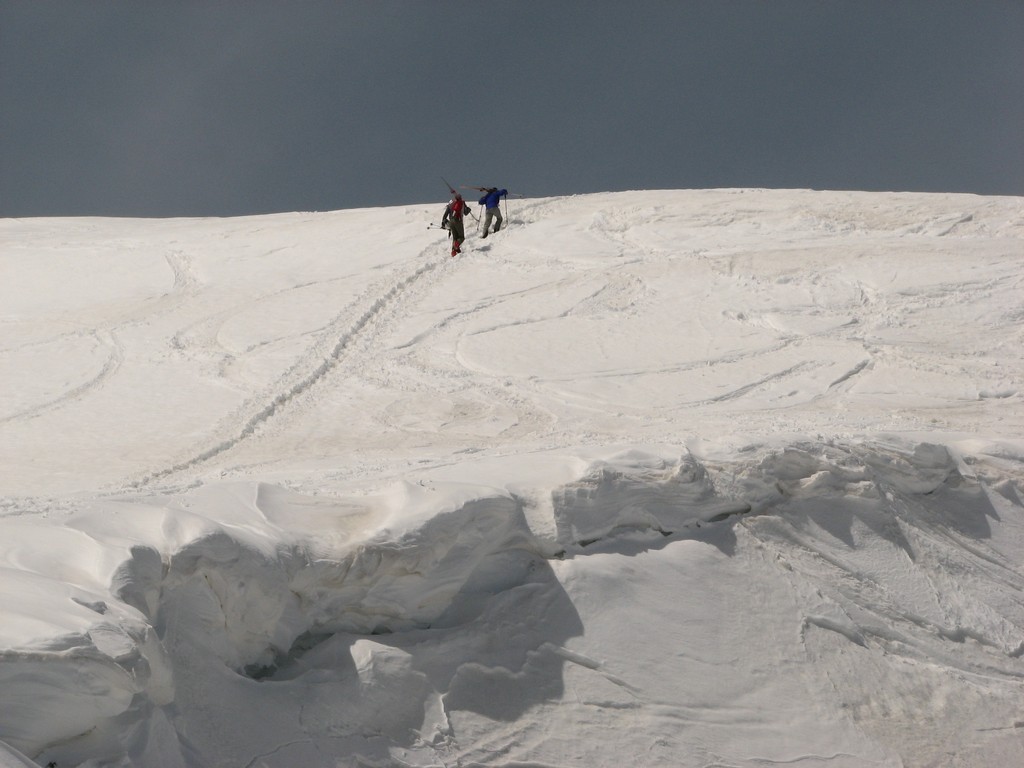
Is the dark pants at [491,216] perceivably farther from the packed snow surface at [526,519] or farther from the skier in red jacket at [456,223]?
the packed snow surface at [526,519]

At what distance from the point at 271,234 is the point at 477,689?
15335 mm

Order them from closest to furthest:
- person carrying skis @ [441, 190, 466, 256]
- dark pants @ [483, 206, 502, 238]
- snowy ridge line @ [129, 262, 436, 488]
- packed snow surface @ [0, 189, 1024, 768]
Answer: packed snow surface @ [0, 189, 1024, 768], snowy ridge line @ [129, 262, 436, 488], person carrying skis @ [441, 190, 466, 256], dark pants @ [483, 206, 502, 238]

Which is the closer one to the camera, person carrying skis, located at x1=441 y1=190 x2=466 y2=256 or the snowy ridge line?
the snowy ridge line

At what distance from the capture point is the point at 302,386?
1240 cm

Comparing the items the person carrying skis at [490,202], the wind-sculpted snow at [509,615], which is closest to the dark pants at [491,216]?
the person carrying skis at [490,202]

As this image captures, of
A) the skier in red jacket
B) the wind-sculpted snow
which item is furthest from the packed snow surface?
the skier in red jacket

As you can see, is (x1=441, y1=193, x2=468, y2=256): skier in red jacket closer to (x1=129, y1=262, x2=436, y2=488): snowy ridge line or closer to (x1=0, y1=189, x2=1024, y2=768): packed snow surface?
(x1=129, y1=262, x2=436, y2=488): snowy ridge line

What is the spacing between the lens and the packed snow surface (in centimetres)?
521

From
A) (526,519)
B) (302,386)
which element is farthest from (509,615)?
(302,386)

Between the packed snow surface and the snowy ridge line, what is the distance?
2.0 inches

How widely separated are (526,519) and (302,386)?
20.4ft

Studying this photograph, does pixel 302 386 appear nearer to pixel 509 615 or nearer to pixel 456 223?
pixel 456 223

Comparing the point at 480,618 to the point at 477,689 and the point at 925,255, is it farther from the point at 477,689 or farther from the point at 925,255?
the point at 925,255

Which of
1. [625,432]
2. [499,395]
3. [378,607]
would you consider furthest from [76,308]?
[378,607]
